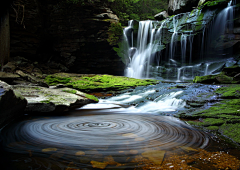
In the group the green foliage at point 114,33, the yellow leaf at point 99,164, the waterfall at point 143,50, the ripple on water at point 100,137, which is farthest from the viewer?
the waterfall at point 143,50

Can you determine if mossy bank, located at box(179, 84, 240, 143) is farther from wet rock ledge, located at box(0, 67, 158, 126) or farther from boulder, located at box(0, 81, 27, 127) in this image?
boulder, located at box(0, 81, 27, 127)

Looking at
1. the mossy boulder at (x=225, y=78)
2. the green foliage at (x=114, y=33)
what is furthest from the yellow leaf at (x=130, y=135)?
the green foliage at (x=114, y=33)

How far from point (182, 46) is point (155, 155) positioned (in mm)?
15396

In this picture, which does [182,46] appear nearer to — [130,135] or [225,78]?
[225,78]

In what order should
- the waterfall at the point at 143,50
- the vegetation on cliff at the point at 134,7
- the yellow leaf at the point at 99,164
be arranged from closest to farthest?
the yellow leaf at the point at 99,164
the waterfall at the point at 143,50
the vegetation on cliff at the point at 134,7

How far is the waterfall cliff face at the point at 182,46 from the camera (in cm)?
1422

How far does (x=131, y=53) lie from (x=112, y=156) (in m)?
15.2

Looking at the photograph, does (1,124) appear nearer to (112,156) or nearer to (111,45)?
(112,156)

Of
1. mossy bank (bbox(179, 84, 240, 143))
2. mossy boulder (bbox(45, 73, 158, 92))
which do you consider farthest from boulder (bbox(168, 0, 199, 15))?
mossy bank (bbox(179, 84, 240, 143))

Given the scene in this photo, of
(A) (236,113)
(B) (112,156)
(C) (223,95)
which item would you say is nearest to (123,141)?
(B) (112,156)

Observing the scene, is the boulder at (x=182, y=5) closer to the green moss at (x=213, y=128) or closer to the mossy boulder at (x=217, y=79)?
the mossy boulder at (x=217, y=79)

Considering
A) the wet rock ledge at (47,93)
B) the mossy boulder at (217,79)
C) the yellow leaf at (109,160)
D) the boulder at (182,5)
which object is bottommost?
the yellow leaf at (109,160)

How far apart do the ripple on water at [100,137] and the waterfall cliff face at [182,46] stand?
41.5 feet

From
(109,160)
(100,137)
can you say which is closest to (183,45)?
(100,137)
